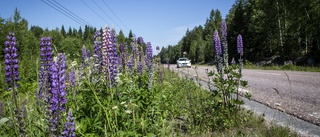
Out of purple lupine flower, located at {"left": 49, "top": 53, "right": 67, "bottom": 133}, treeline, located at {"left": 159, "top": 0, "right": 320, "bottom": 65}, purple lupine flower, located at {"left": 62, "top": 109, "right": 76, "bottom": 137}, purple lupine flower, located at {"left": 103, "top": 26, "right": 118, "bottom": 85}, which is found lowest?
purple lupine flower, located at {"left": 62, "top": 109, "right": 76, "bottom": 137}

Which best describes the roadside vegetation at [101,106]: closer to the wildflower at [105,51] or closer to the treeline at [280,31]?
the wildflower at [105,51]

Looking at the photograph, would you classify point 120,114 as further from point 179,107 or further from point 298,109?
point 298,109

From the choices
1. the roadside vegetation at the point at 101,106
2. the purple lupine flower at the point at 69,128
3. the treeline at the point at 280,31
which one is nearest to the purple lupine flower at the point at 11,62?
the roadside vegetation at the point at 101,106

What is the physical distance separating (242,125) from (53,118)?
10.9 ft

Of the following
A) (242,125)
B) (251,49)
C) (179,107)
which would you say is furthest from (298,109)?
(251,49)

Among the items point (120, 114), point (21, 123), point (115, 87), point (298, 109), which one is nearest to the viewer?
point (21, 123)

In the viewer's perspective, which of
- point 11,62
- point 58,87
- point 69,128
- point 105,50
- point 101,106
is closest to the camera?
point 58,87

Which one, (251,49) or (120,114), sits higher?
(251,49)

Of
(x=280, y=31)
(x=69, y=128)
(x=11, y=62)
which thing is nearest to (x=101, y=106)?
(x=69, y=128)

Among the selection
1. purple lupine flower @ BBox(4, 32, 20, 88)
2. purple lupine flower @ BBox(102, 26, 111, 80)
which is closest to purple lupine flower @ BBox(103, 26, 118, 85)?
purple lupine flower @ BBox(102, 26, 111, 80)

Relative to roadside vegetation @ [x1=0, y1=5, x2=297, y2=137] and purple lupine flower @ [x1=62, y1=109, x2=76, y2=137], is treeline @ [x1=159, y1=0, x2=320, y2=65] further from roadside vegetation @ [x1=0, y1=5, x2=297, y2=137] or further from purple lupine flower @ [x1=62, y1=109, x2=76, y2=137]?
purple lupine flower @ [x1=62, y1=109, x2=76, y2=137]

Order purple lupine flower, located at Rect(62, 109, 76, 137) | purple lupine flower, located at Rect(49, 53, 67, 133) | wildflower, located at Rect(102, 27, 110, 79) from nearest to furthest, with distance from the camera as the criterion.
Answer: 1. purple lupine flower, located at Rect(49, 53, 67, 133)
2. purple lupine flower, located at Rect(62, 109, 76, 137)
3. wildflower, located at Rect(102, 27, 110, 79)

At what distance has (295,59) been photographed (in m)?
25.5

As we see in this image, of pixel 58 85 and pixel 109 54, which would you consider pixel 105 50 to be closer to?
pixel 109 54
